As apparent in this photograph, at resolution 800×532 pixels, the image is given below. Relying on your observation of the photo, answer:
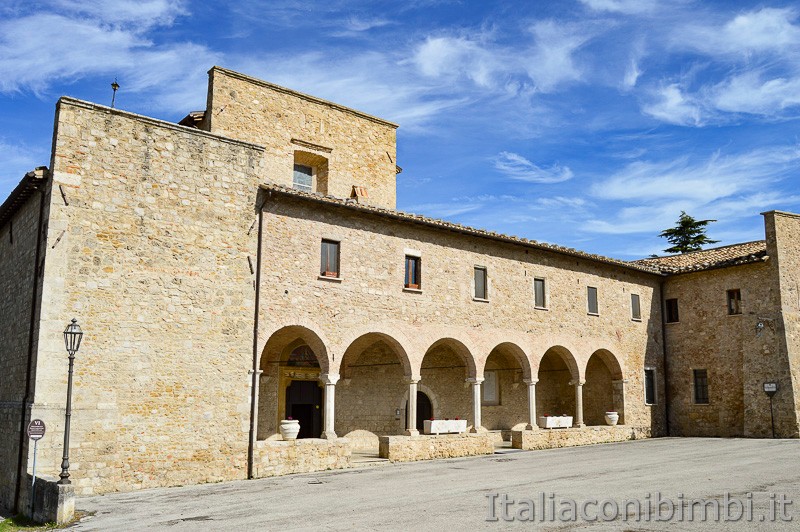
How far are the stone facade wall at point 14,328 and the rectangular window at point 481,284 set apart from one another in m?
13.0

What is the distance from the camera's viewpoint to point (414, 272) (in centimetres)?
2128

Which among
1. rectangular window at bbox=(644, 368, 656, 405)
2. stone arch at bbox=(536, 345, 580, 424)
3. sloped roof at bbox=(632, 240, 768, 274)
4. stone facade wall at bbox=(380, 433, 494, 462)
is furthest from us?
rectangular window at bbox=(644, 368, 656, 405)

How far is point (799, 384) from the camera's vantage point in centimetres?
2553

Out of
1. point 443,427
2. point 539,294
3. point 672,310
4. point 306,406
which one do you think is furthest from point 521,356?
point 672,310

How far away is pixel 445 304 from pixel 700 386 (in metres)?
12.8

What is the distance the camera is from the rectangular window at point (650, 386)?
92.2 ft

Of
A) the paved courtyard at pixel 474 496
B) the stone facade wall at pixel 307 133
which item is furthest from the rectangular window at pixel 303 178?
the paved courtyard at pixel 474 496

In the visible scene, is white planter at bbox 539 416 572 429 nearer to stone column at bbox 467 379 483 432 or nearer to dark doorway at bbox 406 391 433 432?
stone column at bbox 467 379 483 432

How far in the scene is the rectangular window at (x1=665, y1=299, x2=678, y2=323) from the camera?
29.2 m

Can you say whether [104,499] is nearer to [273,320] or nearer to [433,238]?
[273,320]

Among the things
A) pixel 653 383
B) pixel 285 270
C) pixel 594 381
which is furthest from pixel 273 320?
pixel 653 383

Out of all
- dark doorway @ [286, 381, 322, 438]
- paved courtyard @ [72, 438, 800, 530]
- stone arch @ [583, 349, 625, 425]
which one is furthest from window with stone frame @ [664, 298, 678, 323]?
dark doorway @ [286, 381, 322, 438]

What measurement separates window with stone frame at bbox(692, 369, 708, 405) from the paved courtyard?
27.5ft

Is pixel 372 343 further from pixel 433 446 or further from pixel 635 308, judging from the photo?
pixel 635 308
